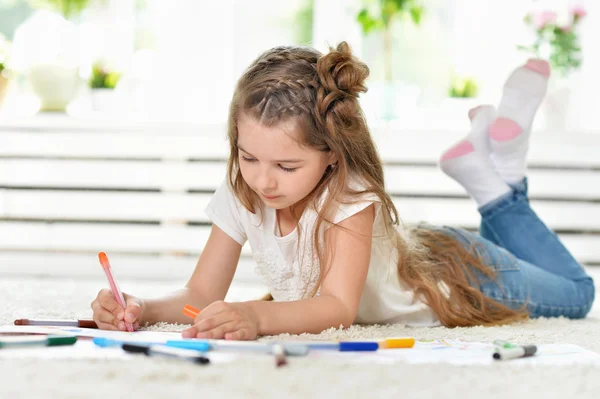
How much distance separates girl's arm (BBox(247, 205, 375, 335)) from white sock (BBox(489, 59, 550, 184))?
51 cm

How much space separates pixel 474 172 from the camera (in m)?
1.57

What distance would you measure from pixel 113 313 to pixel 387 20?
1.72 metres

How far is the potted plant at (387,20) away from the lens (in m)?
2.54

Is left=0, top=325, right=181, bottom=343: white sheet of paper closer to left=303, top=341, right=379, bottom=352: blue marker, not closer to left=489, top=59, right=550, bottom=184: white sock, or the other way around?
left=303, top=341, right=379, bottom=352: blue marker

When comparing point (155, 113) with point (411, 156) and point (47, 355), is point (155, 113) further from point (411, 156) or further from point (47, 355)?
point (47, 355)

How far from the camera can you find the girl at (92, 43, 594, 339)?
1074 millimetres

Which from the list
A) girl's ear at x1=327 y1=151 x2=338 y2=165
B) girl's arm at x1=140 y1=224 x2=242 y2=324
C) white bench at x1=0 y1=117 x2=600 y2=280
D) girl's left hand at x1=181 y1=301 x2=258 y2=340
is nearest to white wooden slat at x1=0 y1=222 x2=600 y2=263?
white bench at x1=0 y1=117 x2=600 y2=280

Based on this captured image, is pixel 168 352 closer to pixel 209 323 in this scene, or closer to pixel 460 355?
pixel 209 323

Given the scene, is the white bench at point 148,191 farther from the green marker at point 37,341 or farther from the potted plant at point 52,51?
the green marker at point 37,341

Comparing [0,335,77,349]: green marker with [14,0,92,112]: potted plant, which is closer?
[0,335,77,349]: green marker

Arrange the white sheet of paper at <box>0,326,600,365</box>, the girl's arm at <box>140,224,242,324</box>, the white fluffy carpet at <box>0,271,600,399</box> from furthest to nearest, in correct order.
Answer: the girl's arm at <box>140,224,242,324</box>
the white sheet of paper at <box>0,326,600,365</box>
the white fluffy carpet at <box>0,271,600,399</box>

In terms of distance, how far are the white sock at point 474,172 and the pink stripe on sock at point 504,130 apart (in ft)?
0.15

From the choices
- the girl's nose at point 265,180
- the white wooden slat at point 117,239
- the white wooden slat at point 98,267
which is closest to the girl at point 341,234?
the girl's nose at point 265,180

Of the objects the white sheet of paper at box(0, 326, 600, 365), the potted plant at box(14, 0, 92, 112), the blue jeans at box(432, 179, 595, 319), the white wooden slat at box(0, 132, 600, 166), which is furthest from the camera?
the potted plant at box(14, 0, 92, 112)
